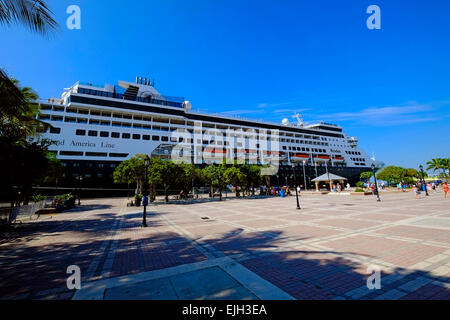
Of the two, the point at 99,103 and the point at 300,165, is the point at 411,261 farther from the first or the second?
the point at 300,165

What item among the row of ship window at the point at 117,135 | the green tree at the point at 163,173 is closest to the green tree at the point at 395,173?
the green tree at the point at 163,173

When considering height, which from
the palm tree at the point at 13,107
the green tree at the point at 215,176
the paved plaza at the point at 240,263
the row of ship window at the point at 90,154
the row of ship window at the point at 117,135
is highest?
the row of ship window at the point at 117,135

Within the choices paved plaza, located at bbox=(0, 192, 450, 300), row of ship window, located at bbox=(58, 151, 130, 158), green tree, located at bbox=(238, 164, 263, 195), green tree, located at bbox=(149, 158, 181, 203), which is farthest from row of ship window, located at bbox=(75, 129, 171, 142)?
paved plaza, located at bbox=(0, 192, 450, 300)

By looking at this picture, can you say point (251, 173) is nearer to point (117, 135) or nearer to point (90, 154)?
point (117, 135)

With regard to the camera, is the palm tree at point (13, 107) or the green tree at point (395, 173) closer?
the palm tree at point (13, 107)

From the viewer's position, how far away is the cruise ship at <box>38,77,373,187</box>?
3228 cm

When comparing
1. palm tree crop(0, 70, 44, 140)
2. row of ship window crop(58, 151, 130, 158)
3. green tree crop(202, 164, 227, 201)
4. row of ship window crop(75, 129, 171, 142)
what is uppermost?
row of ship window crop(75, 129, 171, 142)

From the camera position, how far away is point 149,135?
3816 centimetres

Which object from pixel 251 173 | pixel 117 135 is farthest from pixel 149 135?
pixel 251 173

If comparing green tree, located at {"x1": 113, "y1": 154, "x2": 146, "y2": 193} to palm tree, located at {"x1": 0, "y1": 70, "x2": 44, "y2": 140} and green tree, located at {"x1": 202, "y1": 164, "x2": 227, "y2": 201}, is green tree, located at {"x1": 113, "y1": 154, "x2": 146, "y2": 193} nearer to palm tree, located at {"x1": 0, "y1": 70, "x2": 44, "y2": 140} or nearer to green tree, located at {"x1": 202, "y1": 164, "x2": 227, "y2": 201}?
green tree, located at {"x1": 202, "y1": 164, "x2": 227, "y2": 201}

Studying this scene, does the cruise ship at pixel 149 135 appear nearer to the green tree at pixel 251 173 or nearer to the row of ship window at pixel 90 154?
the row of ship window at pixel 90 154

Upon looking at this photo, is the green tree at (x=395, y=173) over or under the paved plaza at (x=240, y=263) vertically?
over

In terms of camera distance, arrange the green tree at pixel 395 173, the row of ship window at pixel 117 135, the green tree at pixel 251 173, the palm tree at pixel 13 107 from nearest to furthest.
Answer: the palm tree at pixel 13 107, the green tree at pixel 251 173, the row of ship window at pixel 117 135, the green tree at pixel 395 173

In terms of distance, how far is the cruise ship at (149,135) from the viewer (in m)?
32.3
